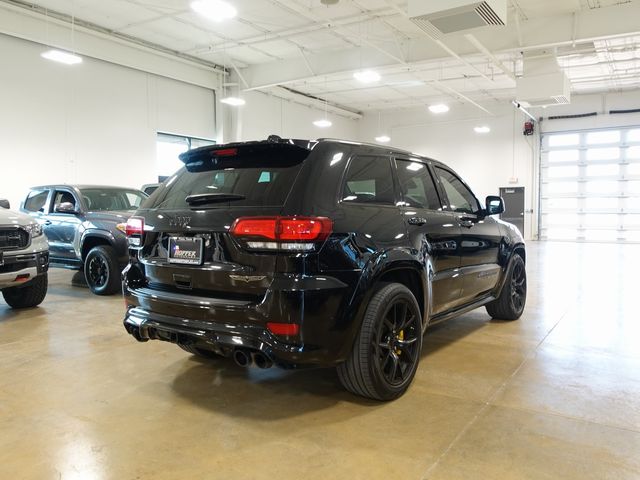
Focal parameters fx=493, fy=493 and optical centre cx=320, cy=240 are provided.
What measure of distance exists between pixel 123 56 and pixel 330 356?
11.5 m

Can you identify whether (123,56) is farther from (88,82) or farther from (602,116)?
(602,116)

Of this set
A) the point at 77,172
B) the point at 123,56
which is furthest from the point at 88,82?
the point at 77,172

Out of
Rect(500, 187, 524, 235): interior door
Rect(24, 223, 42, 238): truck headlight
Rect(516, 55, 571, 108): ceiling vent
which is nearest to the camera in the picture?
Rect(24, 223, 42, 238): truck headlight

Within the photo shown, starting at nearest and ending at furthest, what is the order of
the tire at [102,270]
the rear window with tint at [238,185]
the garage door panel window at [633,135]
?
the rear window with tint at [238,185], the tire at [102,270], the garage door panel window at [633,135]

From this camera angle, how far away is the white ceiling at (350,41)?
32.5 ft

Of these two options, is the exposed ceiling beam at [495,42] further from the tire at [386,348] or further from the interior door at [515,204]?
the interior door at [515,204]

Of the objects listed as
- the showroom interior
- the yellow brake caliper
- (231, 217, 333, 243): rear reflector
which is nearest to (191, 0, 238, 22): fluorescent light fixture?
the showroom interior

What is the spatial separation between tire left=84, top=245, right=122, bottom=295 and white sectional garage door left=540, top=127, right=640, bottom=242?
1634 centimetres

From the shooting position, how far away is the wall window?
13520 mm

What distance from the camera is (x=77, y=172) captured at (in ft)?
37.1

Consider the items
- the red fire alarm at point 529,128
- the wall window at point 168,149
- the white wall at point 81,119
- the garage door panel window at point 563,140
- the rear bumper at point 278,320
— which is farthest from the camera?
the red fire alarm at point 529,128

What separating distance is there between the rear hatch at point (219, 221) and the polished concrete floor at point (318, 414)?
29.2 inches

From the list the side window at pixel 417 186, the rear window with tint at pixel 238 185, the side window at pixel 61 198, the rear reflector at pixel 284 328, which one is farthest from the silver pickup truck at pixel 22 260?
the side window at pixel 417 186

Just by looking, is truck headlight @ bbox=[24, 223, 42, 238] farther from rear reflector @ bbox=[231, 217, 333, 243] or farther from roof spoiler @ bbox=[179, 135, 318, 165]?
rear reflector @ bbox=[231, 217, 333, 243]
